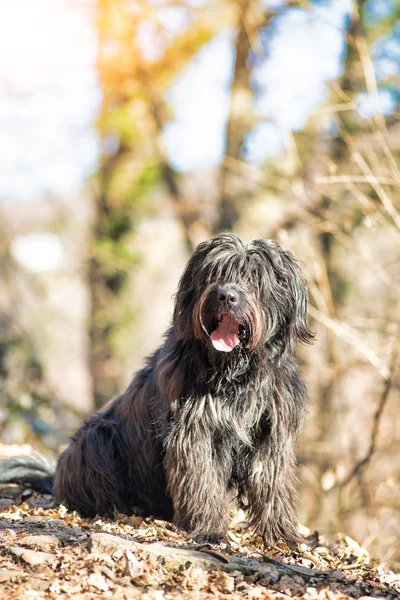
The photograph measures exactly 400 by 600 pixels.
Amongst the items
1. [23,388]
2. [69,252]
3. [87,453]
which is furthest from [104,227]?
[87,453]

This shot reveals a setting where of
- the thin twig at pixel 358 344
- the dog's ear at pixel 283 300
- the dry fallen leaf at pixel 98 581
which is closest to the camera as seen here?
the dry fallen leaf at pixel 98 581

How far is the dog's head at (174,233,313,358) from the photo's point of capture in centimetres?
421

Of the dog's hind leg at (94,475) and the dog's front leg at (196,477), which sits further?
the dog's hind leg at (94,475)

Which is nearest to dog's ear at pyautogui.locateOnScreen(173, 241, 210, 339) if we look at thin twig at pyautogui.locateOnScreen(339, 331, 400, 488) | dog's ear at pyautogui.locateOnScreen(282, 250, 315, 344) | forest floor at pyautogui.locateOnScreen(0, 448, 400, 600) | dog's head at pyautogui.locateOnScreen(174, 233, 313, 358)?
dog's head at pyautogui.locateOnScreen(174, 233, 313, 358)

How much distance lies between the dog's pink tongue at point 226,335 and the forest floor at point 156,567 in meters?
1.06

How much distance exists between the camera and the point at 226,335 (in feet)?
13.9

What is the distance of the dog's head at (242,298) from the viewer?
13.8 feet

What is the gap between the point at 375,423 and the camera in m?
7.55

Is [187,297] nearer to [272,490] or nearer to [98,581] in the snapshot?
[272,490]

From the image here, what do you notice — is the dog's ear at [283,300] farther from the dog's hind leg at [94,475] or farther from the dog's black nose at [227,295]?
the dog's hind leg at [94,475]

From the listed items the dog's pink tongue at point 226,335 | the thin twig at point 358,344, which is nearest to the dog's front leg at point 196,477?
the dog's pink tongue at point 226,335

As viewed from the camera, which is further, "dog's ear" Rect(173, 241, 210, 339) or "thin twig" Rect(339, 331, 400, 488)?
"thin twig" Rect(339, 331, 400, 488)

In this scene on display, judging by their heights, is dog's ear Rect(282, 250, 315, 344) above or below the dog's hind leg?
above

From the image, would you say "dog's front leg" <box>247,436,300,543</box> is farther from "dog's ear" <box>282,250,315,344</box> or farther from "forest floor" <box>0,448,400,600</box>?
"dog's ear" <box>282,250,315,344</box>
